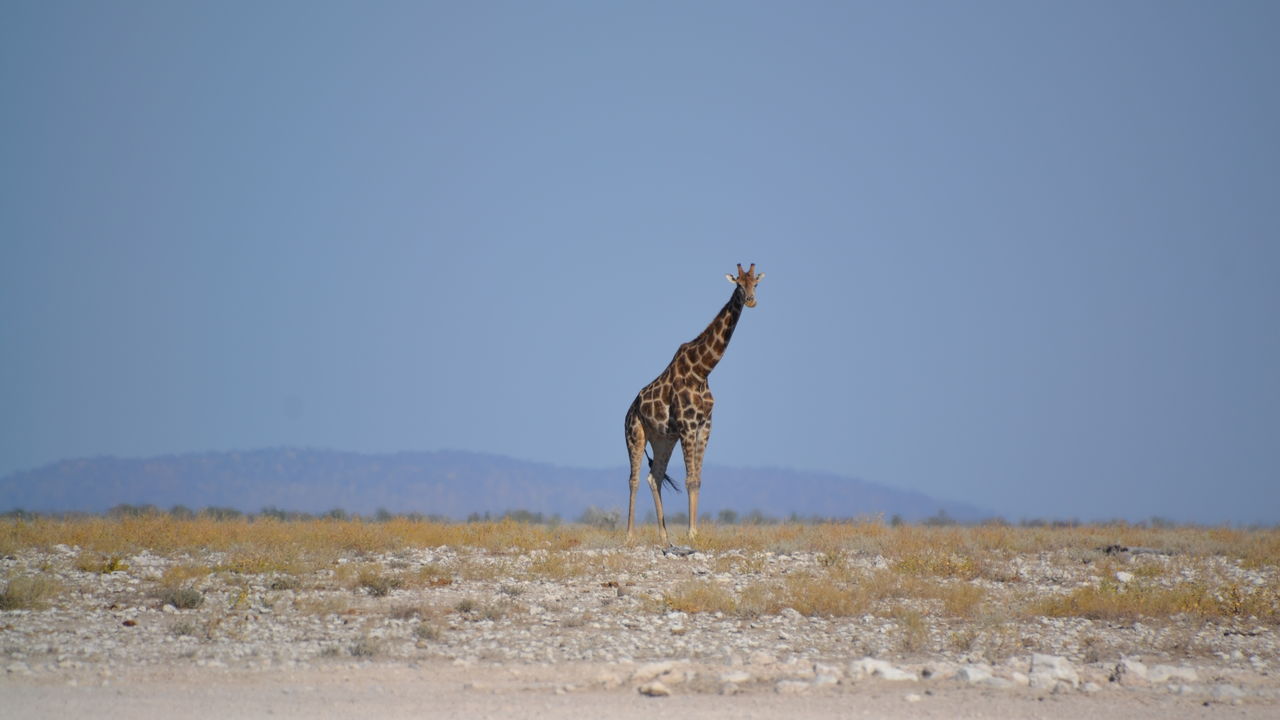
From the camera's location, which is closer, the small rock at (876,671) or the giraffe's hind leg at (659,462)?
the small rock at (876,671)

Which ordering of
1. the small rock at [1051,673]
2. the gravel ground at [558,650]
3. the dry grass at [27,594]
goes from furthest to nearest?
the dry grass at [27,594], the small rock at [1051,673], the gravel ground at [558,650]

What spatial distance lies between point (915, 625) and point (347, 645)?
20.3 feet

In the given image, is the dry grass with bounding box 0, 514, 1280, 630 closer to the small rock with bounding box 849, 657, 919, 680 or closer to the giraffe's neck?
the small rock with bounding box 849, 657, 919, 680

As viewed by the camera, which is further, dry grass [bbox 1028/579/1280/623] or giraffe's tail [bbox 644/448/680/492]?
giraffe's tail [bbox 644/448/680/492]

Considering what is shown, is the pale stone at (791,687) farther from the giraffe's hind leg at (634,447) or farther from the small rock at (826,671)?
the giraffe's hind leg at (634,447)

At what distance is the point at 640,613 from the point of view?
1411 cm

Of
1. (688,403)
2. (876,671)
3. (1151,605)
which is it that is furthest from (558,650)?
(688,403)

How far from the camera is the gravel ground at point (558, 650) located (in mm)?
9742

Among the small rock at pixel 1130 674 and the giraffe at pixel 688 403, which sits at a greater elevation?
the giraffe at pixel 688 403


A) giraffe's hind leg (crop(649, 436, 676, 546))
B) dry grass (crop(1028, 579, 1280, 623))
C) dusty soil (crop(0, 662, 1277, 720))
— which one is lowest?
dusty soil (crop(0, 662, 1277, 720))

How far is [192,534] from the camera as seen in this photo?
19.9 m

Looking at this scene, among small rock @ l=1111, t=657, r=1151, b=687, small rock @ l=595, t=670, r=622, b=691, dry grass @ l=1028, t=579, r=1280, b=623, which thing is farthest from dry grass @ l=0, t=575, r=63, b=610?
dry grass @ l=1028, t=579, r=1280, b=623

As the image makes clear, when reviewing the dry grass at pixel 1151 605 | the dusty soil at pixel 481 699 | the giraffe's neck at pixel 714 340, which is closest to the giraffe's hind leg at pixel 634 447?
the giraffe's neck at pixel 714 340

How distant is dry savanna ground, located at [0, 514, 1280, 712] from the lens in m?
10.7
